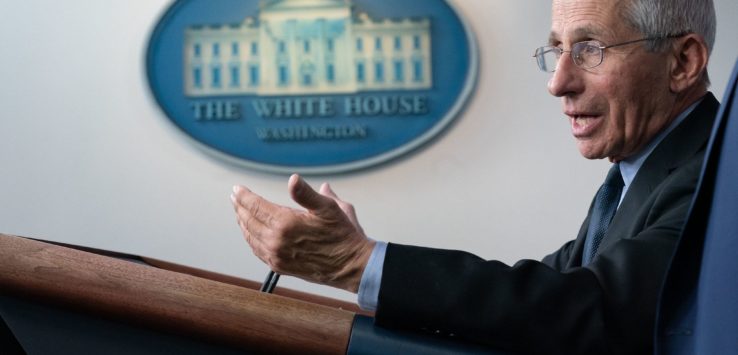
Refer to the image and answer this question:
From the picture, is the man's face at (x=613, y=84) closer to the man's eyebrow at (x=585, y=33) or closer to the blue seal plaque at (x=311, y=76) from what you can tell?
the man's eyebrow at (x=585, y=33)

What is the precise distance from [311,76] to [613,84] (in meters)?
1.68

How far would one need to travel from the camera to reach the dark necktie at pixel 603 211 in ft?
4.79

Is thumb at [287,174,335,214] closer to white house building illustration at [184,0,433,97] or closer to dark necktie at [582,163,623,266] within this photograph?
dark necktie at [582,163,623,266]

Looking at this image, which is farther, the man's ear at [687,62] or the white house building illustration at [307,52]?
the white house building illustration at [307,52]

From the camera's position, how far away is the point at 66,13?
10.2ft

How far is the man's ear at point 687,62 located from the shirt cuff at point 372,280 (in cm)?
65

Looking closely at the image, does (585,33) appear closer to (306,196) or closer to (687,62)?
(687,62)

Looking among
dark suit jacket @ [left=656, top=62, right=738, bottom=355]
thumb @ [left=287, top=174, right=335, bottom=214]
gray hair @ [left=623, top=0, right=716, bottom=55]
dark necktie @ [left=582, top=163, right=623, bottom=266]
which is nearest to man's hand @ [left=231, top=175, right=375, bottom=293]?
thumb @ [left=287, top=174, right=335, bottom=214]

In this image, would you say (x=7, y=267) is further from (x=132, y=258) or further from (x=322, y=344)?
(x=132, y=258)

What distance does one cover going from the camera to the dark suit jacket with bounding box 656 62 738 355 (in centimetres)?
84

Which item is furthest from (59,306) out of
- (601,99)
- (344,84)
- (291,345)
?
(344,84)

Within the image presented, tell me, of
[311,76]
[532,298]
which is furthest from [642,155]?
[311,76]

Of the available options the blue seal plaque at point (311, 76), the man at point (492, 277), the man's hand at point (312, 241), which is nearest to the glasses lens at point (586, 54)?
the man at point (492, 277)

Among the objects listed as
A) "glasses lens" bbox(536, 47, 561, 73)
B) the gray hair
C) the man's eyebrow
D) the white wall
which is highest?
the gray hair
